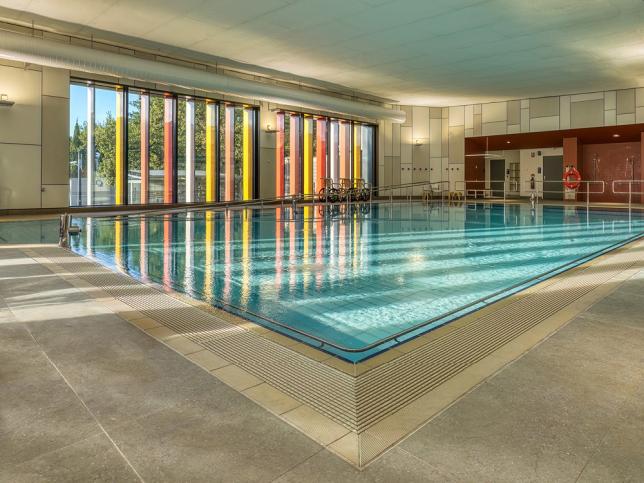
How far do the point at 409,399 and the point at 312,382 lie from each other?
1.42 feet

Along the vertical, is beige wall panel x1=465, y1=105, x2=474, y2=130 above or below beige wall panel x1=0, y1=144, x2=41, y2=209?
above

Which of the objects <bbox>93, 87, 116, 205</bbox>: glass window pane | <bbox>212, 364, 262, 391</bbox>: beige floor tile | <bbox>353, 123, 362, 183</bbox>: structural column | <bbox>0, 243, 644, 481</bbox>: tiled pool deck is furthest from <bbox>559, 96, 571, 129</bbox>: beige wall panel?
<bbox>212, 364, 262, 391</bbox>: beige floor tile

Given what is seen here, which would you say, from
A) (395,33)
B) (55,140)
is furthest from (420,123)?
(55,140)

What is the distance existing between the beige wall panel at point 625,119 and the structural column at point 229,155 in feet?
42.4

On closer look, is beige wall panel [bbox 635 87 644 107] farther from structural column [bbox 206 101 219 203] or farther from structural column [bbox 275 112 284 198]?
structural column [bbox 206 101 219 203]

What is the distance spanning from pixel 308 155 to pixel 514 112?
318 inches

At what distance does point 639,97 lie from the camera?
57.2 feet

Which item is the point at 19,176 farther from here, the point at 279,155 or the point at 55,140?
the point at 279,155

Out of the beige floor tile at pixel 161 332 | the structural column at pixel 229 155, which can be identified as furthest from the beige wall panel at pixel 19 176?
the beige floor tile at pixel 161 332

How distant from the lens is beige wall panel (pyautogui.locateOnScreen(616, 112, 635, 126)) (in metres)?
17.6

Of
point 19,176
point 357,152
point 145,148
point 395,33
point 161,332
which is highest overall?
point 395,33

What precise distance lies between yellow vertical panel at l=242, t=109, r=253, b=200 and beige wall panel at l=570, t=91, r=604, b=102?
37.7 ft

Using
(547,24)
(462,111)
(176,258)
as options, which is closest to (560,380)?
(176,258)

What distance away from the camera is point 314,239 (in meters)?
8.10
